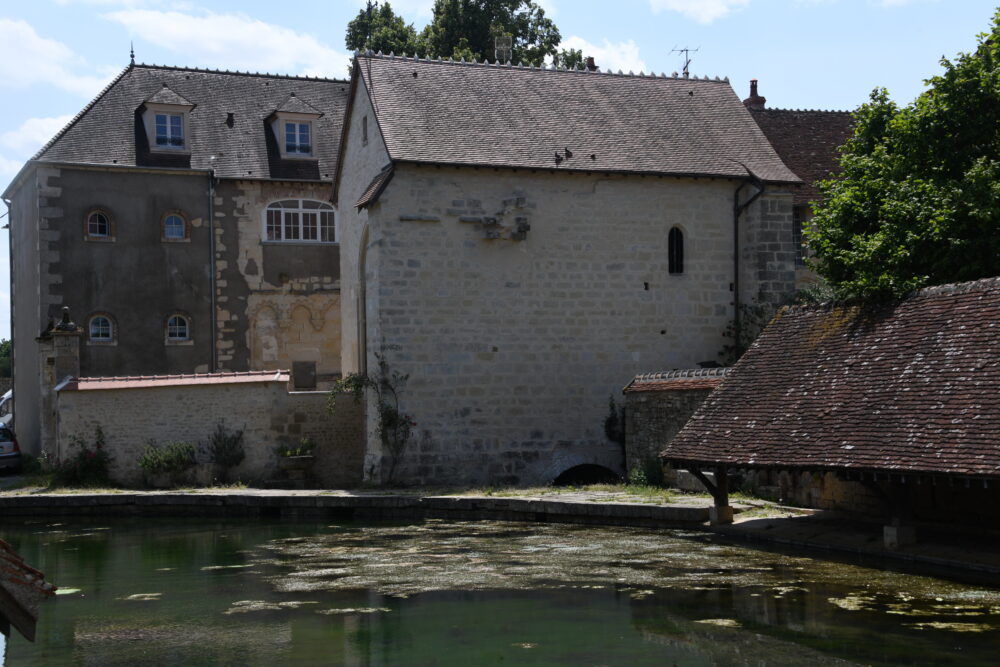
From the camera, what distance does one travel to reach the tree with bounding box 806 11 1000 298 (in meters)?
18.5

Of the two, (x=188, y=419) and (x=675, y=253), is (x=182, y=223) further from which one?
(x=675, y=253)

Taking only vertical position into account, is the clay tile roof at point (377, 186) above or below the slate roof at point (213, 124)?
below

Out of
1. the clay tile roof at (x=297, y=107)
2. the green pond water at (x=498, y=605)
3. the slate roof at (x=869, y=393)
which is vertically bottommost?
the green pond water at (x=498, y=605)

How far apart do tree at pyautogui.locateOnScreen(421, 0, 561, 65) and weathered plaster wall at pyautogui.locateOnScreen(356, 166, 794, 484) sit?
55.1ft

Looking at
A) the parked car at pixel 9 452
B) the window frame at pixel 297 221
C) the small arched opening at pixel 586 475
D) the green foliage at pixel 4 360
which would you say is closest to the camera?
the small arched opening at pixel 586 475

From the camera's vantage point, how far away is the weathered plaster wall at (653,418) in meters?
21.2

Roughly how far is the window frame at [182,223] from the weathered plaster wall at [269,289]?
0.73 m

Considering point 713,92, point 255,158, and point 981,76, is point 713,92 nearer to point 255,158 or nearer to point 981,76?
point 981,76

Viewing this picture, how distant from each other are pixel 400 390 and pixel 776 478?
7.43 m

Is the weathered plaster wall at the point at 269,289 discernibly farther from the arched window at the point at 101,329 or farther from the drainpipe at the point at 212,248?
the arched window at the point at 101,329

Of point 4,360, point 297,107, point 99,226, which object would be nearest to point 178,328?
point 99,226

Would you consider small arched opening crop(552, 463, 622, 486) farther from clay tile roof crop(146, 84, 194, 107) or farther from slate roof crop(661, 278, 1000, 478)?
clay tile roof crop(146, 84, 194, 107)

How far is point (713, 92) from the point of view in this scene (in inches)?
1102

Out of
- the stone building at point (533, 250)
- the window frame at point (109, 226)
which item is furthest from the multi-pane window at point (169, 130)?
the stone building at point (533, 250)
